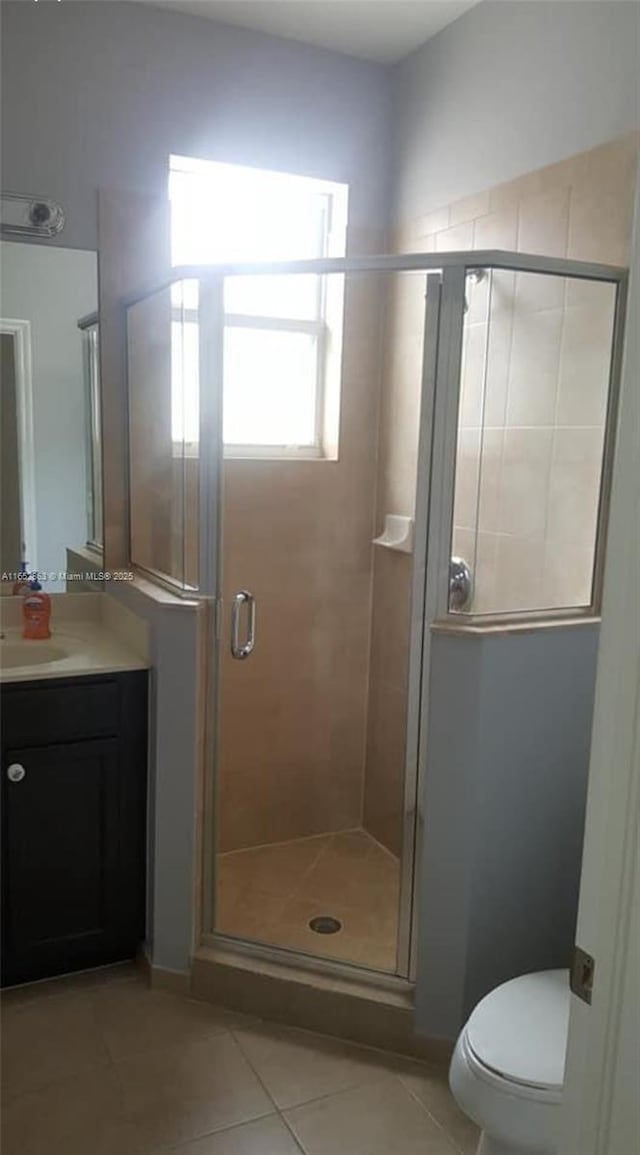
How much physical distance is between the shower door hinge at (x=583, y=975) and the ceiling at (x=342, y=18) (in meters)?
2.62

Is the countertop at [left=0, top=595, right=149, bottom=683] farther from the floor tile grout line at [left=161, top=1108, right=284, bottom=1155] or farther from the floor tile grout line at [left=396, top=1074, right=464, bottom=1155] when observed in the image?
the floor tile grout line at [left=396, top=1074, right=464, bottom=1155]

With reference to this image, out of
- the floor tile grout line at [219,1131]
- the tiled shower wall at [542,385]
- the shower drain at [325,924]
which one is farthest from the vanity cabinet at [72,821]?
the tiled shower wall at [542,385]

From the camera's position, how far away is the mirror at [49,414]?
245cm

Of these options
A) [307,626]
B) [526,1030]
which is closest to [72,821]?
[307,626]

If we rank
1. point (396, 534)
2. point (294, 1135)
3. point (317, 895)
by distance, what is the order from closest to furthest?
point (294, 1135)
point (317, 895)
point (396, 534)

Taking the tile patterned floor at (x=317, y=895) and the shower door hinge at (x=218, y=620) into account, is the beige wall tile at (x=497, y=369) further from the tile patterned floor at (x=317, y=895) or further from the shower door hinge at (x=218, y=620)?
the tile patterned floor at (x=317, y=895)

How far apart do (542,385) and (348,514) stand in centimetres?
95

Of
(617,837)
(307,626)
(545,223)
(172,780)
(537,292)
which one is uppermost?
(545,223)

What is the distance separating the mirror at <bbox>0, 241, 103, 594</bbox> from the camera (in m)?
2.45

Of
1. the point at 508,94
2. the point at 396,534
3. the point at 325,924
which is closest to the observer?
the point at 508,94

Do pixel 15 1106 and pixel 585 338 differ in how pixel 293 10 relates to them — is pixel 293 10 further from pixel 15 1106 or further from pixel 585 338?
pixel 15 1106

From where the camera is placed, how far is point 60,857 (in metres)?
2.25

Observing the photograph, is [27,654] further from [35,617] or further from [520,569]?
[520,569]

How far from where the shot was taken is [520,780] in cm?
204
